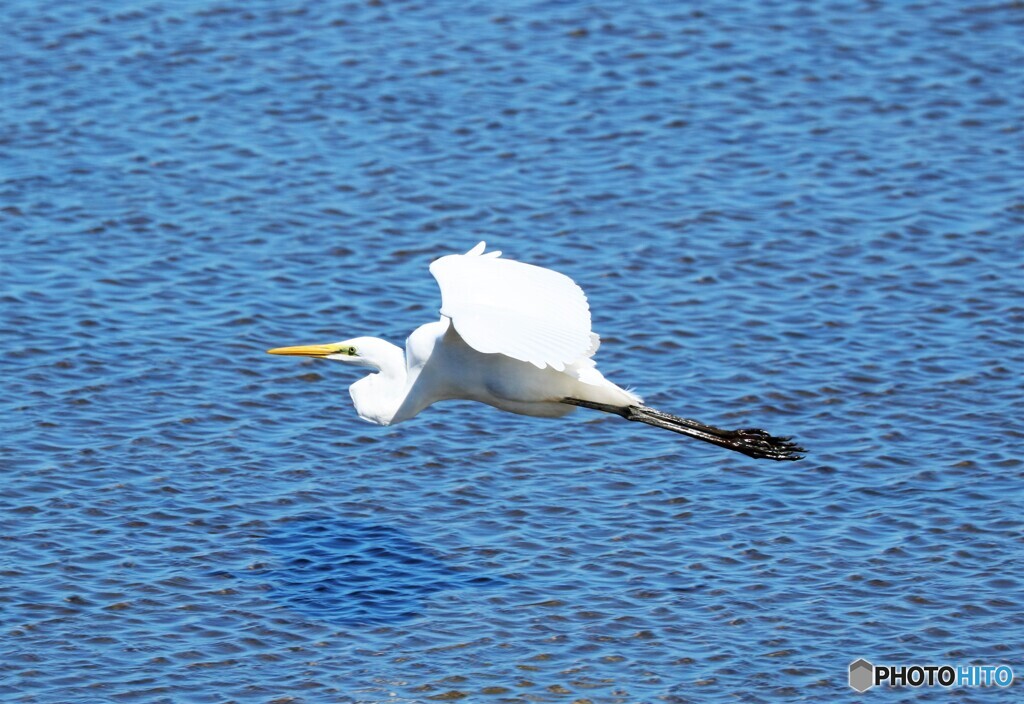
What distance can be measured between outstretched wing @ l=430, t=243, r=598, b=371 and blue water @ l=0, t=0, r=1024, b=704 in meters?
1.49

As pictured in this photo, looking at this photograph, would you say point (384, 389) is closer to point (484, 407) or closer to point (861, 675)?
point (484, 407)

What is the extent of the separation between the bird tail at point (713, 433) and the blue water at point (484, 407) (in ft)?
1.57

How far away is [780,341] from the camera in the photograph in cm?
1046

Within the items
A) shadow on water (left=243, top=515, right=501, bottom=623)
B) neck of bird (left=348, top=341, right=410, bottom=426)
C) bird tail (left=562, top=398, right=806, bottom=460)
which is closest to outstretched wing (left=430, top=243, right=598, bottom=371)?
bird tail (left=562, top=398, right=806, bottom=460)

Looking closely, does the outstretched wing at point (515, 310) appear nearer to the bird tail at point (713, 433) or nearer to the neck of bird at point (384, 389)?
the bird tail at point (713, 433)

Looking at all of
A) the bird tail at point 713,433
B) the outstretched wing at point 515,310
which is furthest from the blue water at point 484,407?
the outstretched wing at point 515,310

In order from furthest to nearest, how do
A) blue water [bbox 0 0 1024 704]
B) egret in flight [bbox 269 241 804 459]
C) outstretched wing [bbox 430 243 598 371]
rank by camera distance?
blue water [bbox 0 0 1024 704]
egret in flight [bbox 269 241 804 459]
outstretched wing [bbox 430 243 598 371]

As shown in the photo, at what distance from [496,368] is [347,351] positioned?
0.90 meters

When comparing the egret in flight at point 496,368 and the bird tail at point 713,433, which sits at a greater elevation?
the egret in flight at point 496,368

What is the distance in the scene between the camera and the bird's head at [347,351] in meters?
8.26

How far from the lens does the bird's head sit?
826 centimetres

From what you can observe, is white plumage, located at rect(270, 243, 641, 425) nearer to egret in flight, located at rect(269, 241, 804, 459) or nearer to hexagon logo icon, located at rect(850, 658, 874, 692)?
egret in flight, located at rect(269, 241, 804, 459)

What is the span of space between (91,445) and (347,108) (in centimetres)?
509

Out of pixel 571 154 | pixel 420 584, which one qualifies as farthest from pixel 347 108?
pixel 420 584
